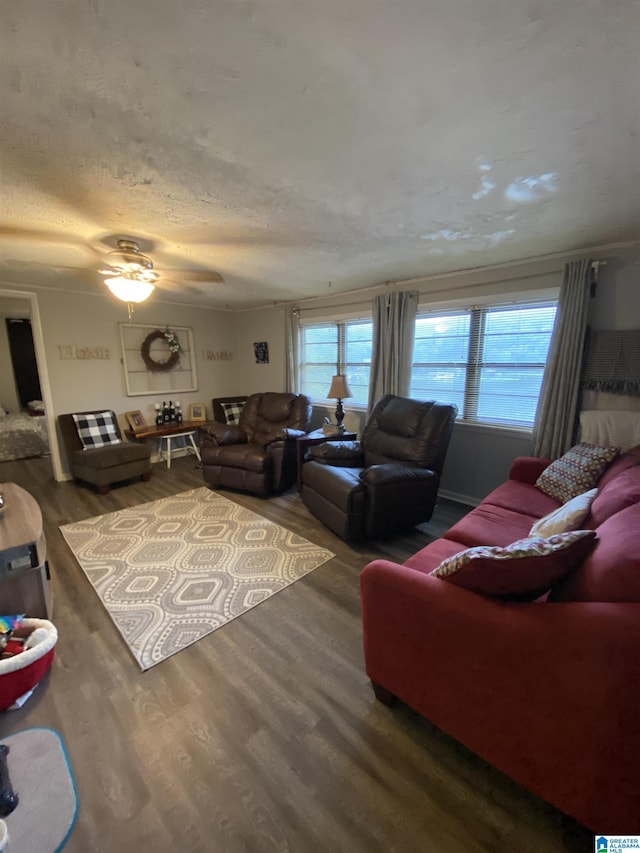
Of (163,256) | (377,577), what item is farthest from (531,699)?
(163,256)

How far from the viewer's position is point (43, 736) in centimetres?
127

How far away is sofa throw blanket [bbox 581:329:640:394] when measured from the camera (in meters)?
2.36

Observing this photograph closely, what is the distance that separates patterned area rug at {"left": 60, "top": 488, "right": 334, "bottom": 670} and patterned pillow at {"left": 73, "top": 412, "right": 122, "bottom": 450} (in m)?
1.18

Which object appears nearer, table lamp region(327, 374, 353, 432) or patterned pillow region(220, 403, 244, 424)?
table lamp region(327, 374, 353, 432)

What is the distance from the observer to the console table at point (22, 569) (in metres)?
1.58

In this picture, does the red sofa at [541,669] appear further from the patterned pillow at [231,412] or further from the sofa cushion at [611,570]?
the patterned pillow at [231,412]

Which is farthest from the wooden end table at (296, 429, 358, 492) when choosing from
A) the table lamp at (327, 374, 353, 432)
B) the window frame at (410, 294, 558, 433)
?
the window frame at (410, 294, 558, 433)

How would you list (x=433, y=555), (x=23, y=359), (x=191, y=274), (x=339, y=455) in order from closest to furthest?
(x=433, y=555)
(x=191, y=274)
(x=339, y=455)
(x=23, y=359)

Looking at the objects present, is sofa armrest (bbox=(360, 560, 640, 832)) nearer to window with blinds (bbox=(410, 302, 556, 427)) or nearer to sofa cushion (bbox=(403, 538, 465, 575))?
sofa cushion (bbox=(403, 538, 465, 575))

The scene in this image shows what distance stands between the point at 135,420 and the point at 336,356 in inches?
113

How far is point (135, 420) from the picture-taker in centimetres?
446

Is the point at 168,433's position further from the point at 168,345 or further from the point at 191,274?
the point at 191,274

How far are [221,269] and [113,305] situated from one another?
211 centimetres

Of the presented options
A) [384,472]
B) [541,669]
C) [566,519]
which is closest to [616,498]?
[566,519]
